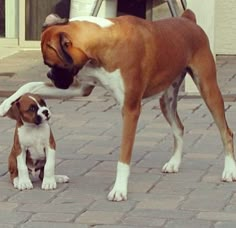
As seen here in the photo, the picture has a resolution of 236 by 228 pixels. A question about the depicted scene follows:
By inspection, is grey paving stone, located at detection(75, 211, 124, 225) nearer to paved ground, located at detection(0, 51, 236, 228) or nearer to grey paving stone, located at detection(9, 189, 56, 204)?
paved ground, located at detection(0, 51, 236, 228)

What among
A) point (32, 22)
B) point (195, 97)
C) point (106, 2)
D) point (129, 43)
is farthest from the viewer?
point (32, 22)

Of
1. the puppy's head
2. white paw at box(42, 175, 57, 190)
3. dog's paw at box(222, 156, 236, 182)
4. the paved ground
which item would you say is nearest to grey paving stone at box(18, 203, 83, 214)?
the paved ground

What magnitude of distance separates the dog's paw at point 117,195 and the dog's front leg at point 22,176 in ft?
2.06

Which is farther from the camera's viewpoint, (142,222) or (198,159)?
(198,159)

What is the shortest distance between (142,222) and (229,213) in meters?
0.59

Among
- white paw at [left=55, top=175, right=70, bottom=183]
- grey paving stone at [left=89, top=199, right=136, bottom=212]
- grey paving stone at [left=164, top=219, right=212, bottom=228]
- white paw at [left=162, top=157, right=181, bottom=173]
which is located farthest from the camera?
white paw at [left=162, top=157, right=181, bottom=173]

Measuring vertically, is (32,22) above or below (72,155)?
below

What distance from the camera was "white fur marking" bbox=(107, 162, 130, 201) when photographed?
624 cm

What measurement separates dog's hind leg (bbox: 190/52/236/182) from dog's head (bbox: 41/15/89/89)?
1086 millimetres

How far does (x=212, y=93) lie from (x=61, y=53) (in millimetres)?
1401

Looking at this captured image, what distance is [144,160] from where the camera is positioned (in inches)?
292

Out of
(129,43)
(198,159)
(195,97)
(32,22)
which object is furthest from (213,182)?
(32,22)

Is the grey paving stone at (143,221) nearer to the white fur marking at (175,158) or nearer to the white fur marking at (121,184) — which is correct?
the white fur marking at (121,184)

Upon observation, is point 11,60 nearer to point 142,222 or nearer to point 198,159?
point 198,159
